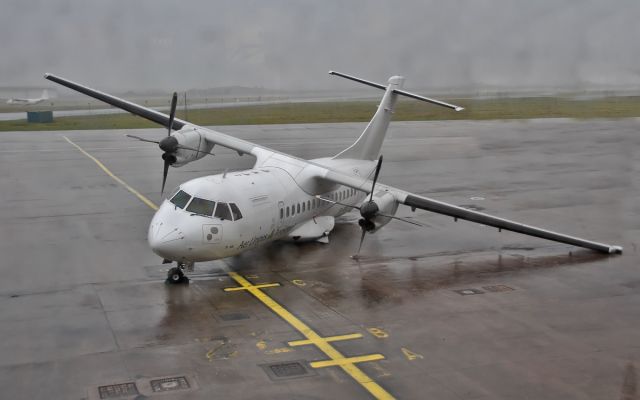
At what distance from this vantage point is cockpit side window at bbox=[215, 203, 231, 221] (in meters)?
21.2

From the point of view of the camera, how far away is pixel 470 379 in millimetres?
14500

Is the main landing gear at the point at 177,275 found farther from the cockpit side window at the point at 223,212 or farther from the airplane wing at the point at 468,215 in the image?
the airplane wing at the point at 468,215

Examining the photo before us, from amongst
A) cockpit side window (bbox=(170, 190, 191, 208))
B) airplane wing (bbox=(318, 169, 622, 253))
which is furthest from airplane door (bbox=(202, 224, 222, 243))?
airplane wing (bbox=(318, 169, 622, 253))

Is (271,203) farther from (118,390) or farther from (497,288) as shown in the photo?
(118,390)

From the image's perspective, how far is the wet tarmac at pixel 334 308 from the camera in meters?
14.4

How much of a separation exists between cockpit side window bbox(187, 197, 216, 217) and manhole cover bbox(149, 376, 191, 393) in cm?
736

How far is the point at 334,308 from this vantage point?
19.1 metres

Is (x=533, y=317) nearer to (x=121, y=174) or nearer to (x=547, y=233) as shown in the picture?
(x=547, y=233)

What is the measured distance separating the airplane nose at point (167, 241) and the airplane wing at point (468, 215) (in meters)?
7.30

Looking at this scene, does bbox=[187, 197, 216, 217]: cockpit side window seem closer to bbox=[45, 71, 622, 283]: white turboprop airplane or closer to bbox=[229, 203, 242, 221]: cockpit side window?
bbox=[45, 71, 622, 283]: white turboprop airplane

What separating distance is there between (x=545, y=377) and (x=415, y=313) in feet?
15.6

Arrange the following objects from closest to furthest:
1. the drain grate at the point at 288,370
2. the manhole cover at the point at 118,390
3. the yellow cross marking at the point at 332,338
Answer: the manhole cover at the point at 118,390
the drain grate at the point at 288,370
the yellow cross marking at the point at 332,338

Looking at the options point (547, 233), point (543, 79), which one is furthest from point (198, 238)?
point (543, 79)

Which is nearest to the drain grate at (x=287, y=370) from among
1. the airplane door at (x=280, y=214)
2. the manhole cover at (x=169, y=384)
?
the manhole cover at (x=169, y=384)
